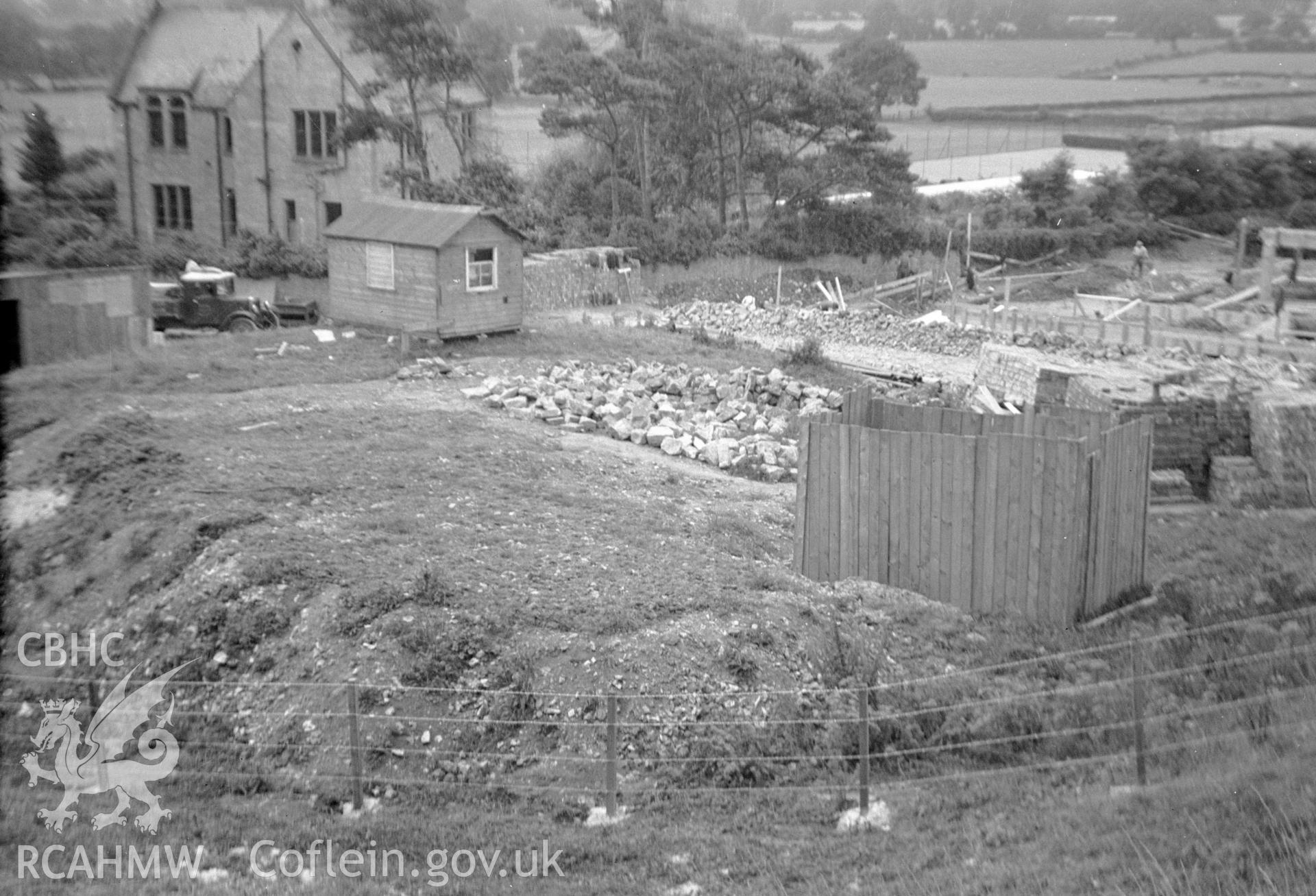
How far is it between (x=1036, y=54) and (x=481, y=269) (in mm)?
13614

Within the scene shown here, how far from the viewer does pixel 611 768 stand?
28.9 ft

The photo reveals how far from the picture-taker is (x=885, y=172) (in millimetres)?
54188

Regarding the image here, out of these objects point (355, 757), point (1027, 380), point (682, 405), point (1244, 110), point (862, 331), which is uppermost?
point (1244, 110)

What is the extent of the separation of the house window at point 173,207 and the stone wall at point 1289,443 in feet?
108

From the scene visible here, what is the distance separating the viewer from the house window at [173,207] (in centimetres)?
3944

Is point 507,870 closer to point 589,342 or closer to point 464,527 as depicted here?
point 464,527

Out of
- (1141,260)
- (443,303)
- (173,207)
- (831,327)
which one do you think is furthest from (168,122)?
(1141,260)

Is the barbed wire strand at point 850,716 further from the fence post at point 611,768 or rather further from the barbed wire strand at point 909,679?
the fence post at point 611,768

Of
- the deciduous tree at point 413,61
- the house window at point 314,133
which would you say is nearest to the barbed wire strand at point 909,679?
the house window at point 314,133

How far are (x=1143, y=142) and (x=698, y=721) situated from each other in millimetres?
36196

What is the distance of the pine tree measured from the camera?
13.5 m

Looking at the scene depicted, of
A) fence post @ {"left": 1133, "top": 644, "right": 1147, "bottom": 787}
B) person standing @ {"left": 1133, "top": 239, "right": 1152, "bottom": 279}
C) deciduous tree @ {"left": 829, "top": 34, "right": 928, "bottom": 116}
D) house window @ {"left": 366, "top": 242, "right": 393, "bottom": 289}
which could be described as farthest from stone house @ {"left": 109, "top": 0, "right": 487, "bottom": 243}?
fence post @ {"left": 1133, "top": 644, "right": 1147, "bottom": 787}

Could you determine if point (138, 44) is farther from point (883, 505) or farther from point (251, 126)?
point (883, 505)

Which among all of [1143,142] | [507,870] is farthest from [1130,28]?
[1143,142]
